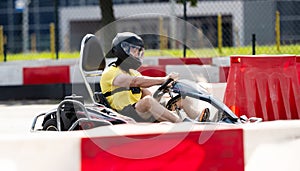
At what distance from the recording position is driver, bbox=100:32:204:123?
16.3ft

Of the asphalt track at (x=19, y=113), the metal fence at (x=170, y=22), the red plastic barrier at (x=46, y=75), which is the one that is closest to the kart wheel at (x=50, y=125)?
the metal fence at (x=170, y=22)

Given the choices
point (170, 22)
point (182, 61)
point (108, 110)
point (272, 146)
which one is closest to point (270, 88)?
point (108, 110)

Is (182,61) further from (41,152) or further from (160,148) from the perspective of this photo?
(41,152)

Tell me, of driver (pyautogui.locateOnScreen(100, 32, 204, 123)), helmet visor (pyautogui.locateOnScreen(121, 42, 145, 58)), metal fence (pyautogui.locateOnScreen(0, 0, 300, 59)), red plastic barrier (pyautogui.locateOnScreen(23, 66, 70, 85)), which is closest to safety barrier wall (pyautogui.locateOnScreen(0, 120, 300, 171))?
driver (pyautogui.locateOnScreen(100, 32, 204, 123))

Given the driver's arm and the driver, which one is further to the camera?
the driver's arm

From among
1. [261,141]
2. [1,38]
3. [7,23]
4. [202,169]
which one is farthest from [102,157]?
[7,23]

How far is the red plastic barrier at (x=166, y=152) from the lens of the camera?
3.50 m

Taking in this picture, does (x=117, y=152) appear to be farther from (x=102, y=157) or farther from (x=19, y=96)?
(x=19, y=96)

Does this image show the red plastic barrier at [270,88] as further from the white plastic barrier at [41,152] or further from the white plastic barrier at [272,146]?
the white plastic barrier at [41,152]

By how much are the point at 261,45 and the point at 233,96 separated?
856cm

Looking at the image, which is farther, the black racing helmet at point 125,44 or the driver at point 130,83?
the black racing helmet at point 125,44

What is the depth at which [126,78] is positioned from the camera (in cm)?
522

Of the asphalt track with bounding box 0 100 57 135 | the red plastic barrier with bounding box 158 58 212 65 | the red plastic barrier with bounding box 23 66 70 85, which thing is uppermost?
the red plastic barrier with bounding box 158 58 212 65

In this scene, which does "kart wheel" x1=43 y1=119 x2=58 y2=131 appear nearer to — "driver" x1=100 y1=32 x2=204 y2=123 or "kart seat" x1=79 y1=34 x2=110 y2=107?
"kart seat" x1=79 y1=34 x2=110 y2=107
